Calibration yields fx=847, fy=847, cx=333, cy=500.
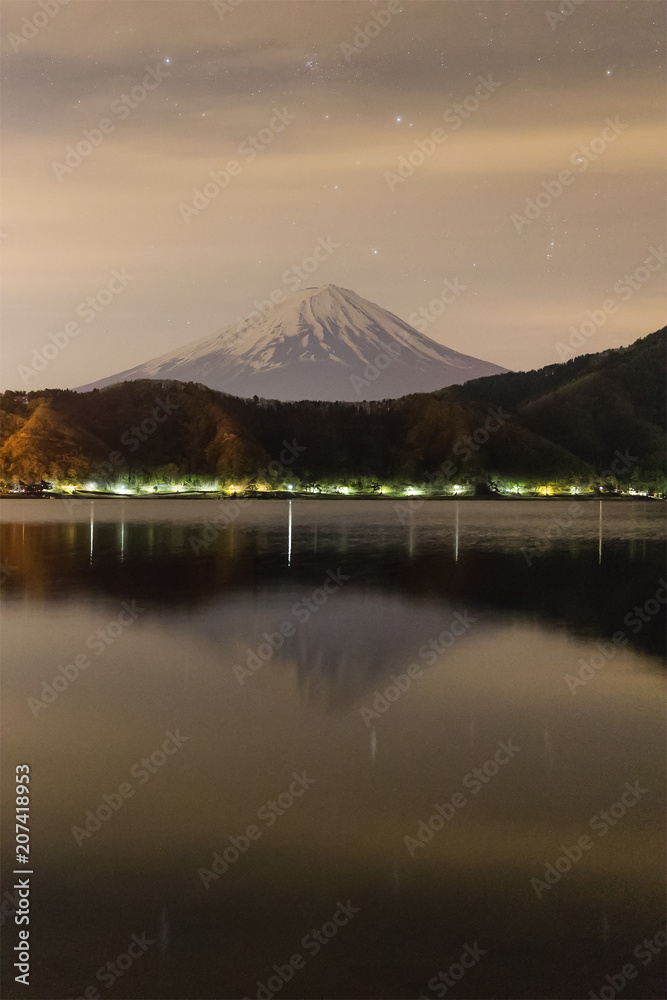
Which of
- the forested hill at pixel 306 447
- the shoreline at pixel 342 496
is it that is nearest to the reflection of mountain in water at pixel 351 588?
the shoreline at pixel 342 496

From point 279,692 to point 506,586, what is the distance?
37.4 feet

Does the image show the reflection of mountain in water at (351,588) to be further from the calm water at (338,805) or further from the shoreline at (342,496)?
the shoreline at (342,496)

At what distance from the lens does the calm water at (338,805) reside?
162 inches

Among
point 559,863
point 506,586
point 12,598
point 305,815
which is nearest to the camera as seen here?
point 559,863

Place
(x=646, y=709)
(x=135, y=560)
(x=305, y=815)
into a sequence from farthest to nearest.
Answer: (x=135, y=560), (x=646, y=709), (x=305, y=815)

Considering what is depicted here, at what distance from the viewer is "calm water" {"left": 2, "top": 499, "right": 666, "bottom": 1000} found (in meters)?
4.11

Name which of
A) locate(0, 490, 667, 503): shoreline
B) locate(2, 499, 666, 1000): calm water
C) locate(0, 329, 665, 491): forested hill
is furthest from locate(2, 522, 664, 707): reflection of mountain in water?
locate(0, 329, 665, 491): forested hill

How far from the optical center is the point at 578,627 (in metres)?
13.9

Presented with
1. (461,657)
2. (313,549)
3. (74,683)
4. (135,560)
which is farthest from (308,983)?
(313,549)

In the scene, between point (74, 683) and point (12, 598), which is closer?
point (74, 683)

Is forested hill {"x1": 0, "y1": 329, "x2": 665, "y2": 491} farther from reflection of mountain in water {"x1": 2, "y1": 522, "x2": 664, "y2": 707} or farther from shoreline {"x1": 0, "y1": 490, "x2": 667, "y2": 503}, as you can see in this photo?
reflection of mountain in water {"x1": 2, "y1": 522, "x2": 664, "y2": 707}

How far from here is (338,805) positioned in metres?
5.83

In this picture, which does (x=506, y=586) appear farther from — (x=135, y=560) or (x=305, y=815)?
(x=305, y=815)

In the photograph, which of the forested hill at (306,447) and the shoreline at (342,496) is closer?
the shoreline at (342,496)
